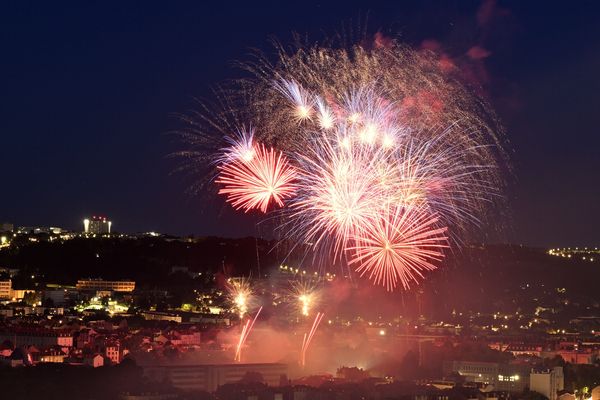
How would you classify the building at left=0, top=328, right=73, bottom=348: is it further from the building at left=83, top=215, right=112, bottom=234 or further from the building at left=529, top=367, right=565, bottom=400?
the building at left=83, top=215, right=112, bottom=234

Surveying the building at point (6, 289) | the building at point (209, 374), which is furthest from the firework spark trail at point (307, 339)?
the building at point (6, 289)

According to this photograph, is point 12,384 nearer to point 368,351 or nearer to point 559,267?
→ point 368,351

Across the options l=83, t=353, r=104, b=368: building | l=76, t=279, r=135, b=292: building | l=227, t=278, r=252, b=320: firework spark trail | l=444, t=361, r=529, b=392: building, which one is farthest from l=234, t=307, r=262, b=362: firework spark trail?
l=76, t=279, r=135, b=292: building

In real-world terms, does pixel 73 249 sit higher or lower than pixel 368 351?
higher

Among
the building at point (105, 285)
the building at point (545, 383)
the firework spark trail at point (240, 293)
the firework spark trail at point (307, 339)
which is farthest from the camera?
the building at point (105, 285)

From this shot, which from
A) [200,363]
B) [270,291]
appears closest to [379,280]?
[270,291]

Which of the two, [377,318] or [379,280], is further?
[379,280]

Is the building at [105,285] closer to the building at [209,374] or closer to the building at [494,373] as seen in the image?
the building at [494,373]
